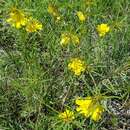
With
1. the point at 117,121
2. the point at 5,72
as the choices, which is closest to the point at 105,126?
the point at 117,121

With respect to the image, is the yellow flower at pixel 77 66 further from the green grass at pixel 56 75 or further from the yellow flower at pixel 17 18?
the yellow flower at pixel 17 18

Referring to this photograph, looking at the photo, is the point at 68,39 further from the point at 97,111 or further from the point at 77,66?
the point at 97,111

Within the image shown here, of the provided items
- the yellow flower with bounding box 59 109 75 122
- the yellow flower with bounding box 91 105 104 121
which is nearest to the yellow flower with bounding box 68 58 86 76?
the yellow flower with bounding box 59 109 75 122

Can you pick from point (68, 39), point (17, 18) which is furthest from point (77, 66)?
point (17, 18)

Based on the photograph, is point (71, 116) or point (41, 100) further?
point (41, 100)

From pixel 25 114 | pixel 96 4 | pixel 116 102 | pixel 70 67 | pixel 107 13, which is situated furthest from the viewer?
pixel 107 13

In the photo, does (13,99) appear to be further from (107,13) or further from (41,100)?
(107,13)

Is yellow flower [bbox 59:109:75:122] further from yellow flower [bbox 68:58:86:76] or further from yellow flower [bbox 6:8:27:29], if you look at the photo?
yellow flower [bbox 6:8:27:29]

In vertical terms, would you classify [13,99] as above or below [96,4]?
below
